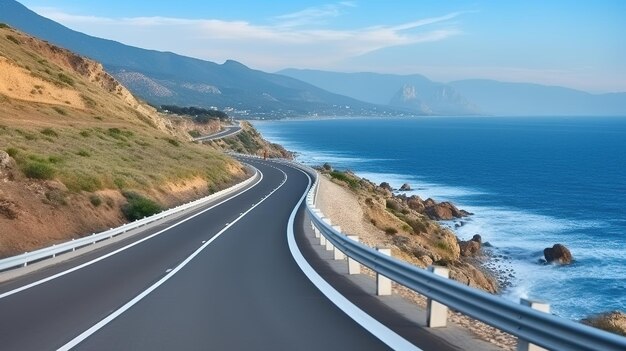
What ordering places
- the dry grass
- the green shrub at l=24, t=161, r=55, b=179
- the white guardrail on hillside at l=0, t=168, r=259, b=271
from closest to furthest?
the white guardrail on hillside at l=0, t=168, r=259, b=271, the green shrub at l=24, t=161, r=55, b=179, the dry grass

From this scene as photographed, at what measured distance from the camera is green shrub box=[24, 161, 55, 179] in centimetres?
2467

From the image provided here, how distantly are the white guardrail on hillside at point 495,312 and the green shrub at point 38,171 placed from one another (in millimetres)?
17191

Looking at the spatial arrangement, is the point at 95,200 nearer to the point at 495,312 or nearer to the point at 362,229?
the point at 362,229

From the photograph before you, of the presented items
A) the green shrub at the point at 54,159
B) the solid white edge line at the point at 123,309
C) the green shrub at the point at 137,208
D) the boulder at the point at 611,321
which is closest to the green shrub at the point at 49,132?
the green shrub at the point at 54,159

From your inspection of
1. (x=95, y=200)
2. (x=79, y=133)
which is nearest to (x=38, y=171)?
(x=95, y=200)

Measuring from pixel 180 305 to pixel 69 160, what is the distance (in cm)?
2277

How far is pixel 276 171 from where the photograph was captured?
225 feet

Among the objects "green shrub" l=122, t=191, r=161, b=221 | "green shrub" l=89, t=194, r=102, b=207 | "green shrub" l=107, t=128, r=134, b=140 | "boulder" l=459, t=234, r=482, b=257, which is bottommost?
"boulder" l=459, t=234, r=482, b=257

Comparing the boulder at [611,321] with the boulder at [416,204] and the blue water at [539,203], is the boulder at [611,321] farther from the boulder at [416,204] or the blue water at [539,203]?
the boulder at [416,204]

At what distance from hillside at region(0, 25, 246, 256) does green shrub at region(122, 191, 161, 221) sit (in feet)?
0.40

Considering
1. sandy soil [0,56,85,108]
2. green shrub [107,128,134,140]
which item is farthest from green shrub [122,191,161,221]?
sandy soil [0,56,85,108]

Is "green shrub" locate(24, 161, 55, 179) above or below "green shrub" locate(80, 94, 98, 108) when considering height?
below

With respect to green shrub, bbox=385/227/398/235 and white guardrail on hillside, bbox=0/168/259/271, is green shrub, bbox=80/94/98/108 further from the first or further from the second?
white guardrail on hillside, bbox=0/168/259/271

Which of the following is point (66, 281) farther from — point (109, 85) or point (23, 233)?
point (109, 85)
